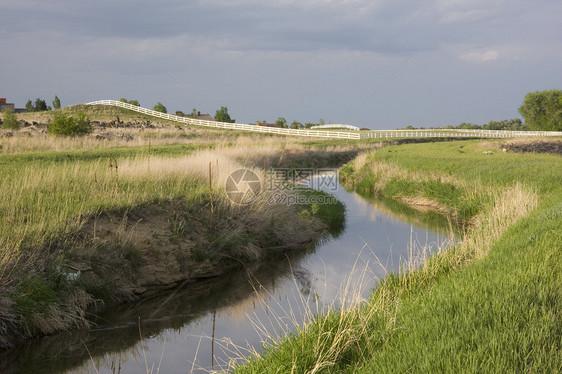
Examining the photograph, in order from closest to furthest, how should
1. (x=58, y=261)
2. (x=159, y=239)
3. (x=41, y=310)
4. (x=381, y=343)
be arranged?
(x=381, y=343) → (x=41, y=310) → (x=58, y=261) → (x=159, y=239)

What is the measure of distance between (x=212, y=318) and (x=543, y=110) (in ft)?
325

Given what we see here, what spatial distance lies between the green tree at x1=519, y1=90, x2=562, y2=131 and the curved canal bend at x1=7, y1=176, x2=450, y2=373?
3376 inches

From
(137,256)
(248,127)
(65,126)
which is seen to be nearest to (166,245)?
(137,256)

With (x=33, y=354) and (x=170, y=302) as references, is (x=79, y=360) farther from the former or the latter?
(x=170, y=302)

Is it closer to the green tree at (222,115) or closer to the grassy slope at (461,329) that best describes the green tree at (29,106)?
the green tree at (222,115)

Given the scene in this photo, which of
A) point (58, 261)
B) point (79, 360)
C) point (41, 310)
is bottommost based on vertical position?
point (79, 360)

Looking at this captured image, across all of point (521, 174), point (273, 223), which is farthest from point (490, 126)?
point (273, 223)

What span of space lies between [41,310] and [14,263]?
939mm

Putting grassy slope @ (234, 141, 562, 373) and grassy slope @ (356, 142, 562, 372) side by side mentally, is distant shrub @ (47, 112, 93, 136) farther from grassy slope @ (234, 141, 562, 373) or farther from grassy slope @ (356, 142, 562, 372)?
grassy slope @ (356, 142, 562, 372)

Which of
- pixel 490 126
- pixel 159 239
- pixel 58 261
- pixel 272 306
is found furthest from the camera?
pixel 490 126

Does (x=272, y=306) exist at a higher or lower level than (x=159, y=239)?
lower

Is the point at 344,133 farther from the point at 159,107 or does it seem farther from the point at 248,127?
the point at 159,107

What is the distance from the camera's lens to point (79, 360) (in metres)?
7.88

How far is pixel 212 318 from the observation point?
384 inches
